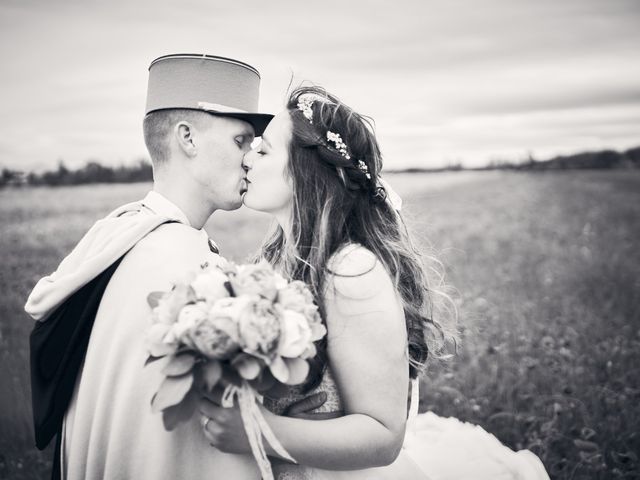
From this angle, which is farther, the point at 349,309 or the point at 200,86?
the point at 200,86

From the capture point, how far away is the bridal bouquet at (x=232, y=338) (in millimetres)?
1827

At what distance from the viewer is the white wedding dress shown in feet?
8.55

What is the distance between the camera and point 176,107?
10.8 ft

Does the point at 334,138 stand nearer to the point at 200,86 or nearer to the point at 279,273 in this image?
the point at 279,273

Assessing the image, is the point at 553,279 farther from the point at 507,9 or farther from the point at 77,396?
the point at 77,396

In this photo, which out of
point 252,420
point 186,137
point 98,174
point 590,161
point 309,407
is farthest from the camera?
point 590,161

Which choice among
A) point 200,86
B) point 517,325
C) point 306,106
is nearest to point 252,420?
point 306,106

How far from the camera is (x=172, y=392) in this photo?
1.91 meters

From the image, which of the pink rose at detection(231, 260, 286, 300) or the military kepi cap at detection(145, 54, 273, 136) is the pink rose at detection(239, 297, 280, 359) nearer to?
the pink rose at detection(231, 260, 286, 300)

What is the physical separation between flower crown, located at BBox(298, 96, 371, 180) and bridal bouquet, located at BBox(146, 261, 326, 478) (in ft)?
3.32

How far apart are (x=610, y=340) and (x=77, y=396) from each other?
6093 mm

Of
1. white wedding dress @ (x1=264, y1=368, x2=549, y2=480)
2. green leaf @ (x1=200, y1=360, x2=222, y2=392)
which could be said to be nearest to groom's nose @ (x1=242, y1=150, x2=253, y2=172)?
white wedding dress @ (x1=264, y1=368, x2=549, y2=480)

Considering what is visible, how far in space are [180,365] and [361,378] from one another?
2.96ft

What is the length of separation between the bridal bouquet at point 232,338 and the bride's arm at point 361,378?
359mm
